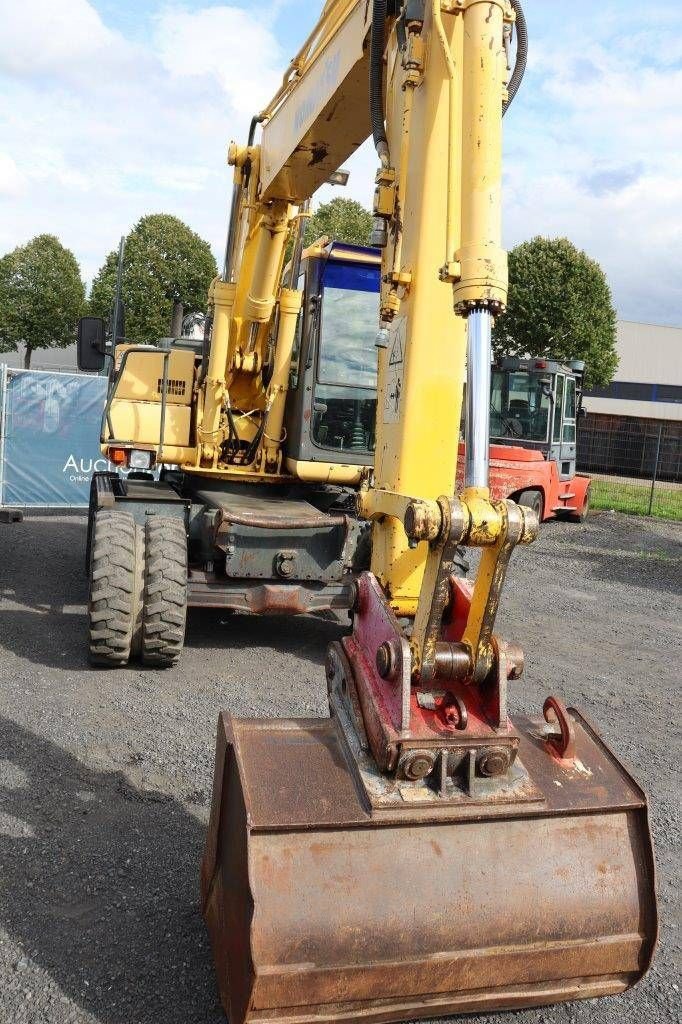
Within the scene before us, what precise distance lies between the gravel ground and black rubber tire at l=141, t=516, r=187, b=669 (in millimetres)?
202

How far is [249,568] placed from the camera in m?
5.83

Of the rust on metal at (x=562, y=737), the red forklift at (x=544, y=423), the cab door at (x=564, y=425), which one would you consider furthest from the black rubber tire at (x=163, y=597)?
the cab door at (x=564, y=425)

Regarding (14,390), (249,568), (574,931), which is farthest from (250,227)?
(14,390)

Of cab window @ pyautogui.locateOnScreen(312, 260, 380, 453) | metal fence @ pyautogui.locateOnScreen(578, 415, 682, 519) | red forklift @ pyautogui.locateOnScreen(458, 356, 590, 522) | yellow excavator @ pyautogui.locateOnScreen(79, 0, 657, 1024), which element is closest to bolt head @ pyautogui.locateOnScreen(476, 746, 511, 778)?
yellow excavator @ pyautogui.locateOnScreen(79, 0, 657, 1024)

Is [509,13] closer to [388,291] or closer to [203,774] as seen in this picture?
[388,291]

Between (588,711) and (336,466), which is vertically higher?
(336,466)

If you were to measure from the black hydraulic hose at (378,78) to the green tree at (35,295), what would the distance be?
32.4 m

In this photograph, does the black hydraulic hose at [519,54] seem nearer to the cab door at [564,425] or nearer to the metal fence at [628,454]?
the cab door at [564,425]

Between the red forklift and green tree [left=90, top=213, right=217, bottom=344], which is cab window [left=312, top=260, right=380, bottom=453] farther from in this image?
green tree [left=90, top=213, right=217, bottom=344]

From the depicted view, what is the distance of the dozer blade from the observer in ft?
7.64

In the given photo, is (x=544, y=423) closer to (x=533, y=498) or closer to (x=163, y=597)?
(x=533, y=498)

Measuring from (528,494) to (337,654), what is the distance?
35.2 ft

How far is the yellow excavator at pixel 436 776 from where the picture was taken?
2369 mm

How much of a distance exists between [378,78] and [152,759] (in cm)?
336
